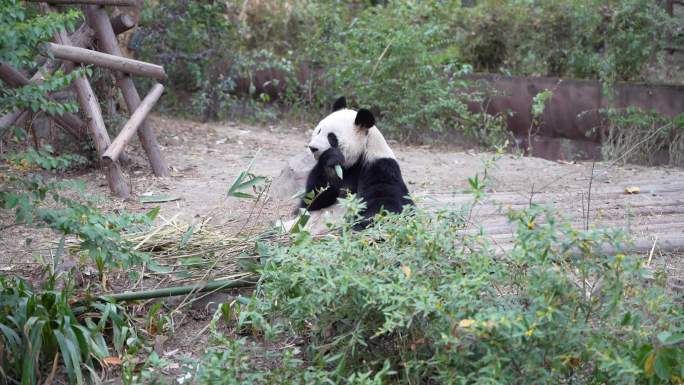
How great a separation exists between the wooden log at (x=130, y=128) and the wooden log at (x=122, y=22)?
607 millimetres

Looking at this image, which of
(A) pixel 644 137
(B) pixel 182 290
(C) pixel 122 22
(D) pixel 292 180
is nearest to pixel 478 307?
(B) pixel 182 290

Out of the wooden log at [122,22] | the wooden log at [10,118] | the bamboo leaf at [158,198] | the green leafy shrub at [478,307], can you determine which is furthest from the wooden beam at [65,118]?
the green leafy shrub at [478,307]

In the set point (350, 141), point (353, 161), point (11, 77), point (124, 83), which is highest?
point (11, 77)

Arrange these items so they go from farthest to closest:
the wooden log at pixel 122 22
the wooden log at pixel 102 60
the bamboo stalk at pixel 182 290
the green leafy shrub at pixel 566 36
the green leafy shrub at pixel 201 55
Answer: the green leafy shrub at pixel 201 55, the green leafy shrub at pixel 566 36, the wooden log at pixel 122 22, the wooden log at pixel 102 60, the bamboo stalk at pixel 182 290

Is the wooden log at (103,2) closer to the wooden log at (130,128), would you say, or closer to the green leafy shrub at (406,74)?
the wooden log at (130,128)

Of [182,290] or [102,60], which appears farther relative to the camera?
[102,60]

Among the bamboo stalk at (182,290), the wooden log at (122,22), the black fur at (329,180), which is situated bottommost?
the bamboo stalk at (182,290)

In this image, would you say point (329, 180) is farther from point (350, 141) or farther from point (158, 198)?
point (158, 198)

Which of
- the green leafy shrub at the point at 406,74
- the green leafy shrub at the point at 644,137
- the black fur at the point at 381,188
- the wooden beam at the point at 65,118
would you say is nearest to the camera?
the black fur at the point at 381,188

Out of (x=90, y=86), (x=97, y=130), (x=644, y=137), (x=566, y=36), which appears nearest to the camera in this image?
(x=97, y=130)

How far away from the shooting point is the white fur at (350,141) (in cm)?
502

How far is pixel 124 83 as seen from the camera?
6715 millimetres

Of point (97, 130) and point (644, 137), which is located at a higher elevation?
point (97, 130)

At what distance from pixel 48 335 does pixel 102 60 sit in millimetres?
3299
